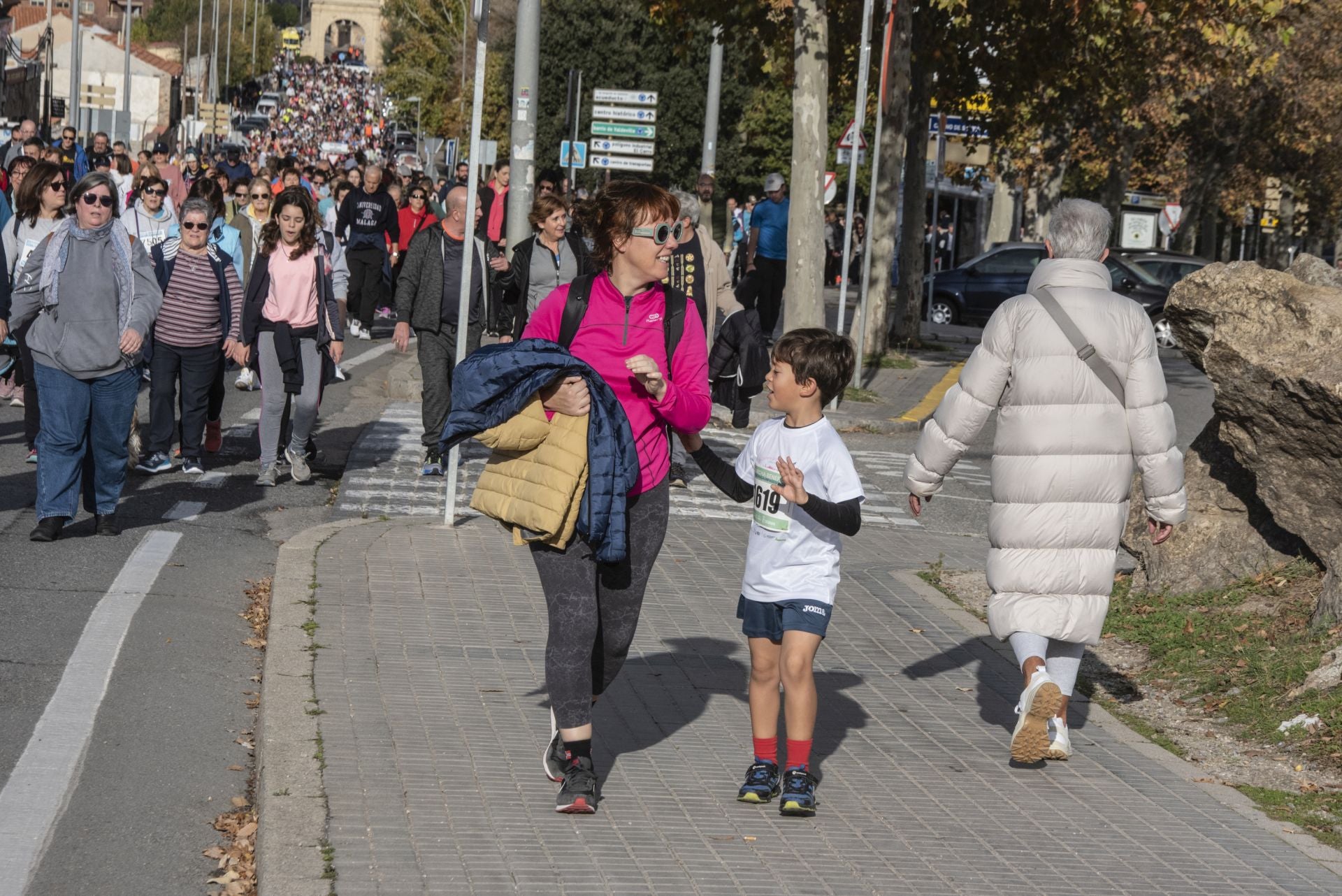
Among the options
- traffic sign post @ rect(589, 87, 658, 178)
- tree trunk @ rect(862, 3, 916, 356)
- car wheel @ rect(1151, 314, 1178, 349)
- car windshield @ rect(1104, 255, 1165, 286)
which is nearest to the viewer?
tree trunk @ rect(862, 3, 916, 356)

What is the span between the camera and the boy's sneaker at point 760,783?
545 centimetres

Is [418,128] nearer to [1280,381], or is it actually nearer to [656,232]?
[1280,381]

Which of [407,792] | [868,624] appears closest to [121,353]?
[868,624]

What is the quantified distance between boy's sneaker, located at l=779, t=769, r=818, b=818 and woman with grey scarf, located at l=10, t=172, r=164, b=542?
512 cm

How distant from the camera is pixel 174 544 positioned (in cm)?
950

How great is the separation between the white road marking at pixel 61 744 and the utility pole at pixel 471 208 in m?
1.75

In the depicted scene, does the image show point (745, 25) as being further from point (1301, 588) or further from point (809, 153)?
point (1301, 588)

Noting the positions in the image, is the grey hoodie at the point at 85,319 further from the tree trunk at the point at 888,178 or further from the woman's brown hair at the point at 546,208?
the tree trunk at the point at 888,178

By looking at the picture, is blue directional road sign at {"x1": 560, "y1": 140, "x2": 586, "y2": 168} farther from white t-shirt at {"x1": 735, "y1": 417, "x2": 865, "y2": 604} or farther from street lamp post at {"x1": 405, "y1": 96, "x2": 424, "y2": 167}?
street lamp post at {"x1": 405, "y1": 96, "x2": 424, "y2": 167}

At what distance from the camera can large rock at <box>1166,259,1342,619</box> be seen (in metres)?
7.88

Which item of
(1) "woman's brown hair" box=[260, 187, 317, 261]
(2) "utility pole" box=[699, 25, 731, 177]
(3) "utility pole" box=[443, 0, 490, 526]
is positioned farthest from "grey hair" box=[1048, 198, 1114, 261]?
(2) "utility pole" box=[699, 25, 731, 177]

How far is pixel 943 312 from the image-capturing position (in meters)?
34.2

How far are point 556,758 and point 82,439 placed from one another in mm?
4860

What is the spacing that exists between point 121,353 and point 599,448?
518cm
